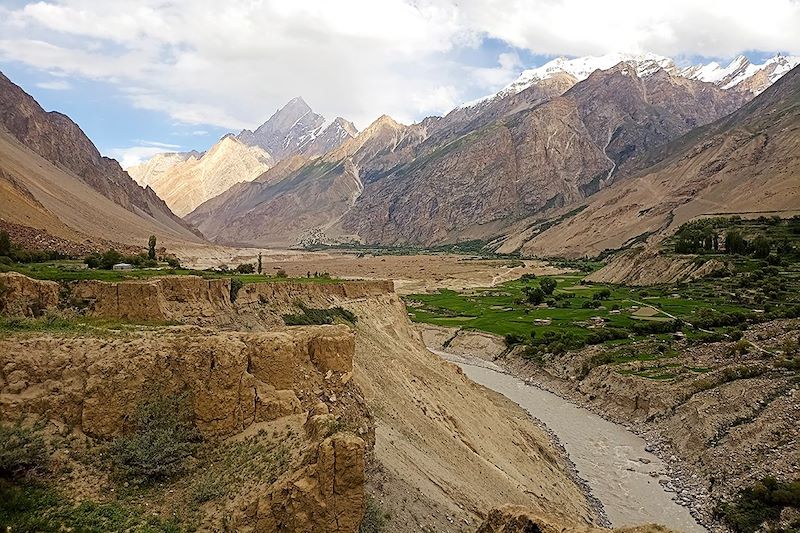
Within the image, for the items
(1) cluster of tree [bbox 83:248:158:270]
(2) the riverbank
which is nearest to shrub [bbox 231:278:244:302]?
(1) cluster of tree [bbox 83:248:158:270]

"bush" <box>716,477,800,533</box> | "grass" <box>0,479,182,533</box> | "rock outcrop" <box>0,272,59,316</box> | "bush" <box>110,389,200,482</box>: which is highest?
"rock outcrop" <box>0,272,59,316</box>

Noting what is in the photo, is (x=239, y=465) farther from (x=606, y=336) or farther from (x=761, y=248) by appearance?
(x=761, y=248)

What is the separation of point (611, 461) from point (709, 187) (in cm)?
13862

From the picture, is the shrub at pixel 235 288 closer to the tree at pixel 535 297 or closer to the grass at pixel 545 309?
the grass at pixel 545 309

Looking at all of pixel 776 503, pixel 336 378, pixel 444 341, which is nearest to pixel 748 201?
pixel 444 341

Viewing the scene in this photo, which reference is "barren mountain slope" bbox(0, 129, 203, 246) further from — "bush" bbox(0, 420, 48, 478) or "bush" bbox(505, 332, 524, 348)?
"bush" bbox(0, 420, 48, 478)

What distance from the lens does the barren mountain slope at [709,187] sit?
13012 centimetres

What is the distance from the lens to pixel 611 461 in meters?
33.0

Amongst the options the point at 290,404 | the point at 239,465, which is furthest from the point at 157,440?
the point at 290,404

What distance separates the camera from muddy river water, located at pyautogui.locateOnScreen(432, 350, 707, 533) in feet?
86.9

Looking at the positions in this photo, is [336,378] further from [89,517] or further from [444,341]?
[444,341]

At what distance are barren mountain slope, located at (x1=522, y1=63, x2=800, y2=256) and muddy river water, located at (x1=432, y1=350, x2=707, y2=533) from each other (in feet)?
314

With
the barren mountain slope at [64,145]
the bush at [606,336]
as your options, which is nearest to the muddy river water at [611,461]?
the bush at [606,336]

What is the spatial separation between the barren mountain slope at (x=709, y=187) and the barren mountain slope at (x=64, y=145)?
122m
